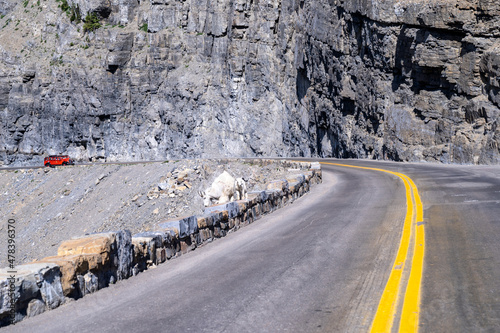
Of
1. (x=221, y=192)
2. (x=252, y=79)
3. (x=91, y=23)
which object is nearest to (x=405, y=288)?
(x=221, y=192)

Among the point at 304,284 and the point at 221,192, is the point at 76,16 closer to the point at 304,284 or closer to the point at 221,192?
the point at 221,192

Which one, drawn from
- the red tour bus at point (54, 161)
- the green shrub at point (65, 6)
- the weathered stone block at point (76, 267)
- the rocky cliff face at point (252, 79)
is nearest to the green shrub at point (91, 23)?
the rocky cliff face at point (252, 79)

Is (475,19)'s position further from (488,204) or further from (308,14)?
(488,204)

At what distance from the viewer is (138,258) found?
770 cm

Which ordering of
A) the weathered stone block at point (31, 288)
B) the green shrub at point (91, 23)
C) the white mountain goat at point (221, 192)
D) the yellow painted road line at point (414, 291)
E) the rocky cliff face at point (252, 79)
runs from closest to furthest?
the yellow painted road line at point (414, 291), the weathered stone block at point (31, 288), the white mountain goat at point (221, 192), the rocky cliff face at point (252, 79), the green shrub at point (91, 23)

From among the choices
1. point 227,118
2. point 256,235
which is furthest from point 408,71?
point 256,235

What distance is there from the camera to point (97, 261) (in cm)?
670

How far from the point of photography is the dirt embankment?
2923 centimetres

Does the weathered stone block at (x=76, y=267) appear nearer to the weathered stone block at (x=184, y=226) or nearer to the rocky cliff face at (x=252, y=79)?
the weathered stone block at (x=184, y=226)

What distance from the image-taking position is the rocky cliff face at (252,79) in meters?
35.5

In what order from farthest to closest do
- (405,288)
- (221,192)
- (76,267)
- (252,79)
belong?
(252,79) → (221,192) → (76,267) → (405,288)

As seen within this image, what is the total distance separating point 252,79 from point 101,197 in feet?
90.2

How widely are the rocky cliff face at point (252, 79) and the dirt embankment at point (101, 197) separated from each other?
40.3ft

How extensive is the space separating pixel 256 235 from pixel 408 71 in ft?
Result: 106
